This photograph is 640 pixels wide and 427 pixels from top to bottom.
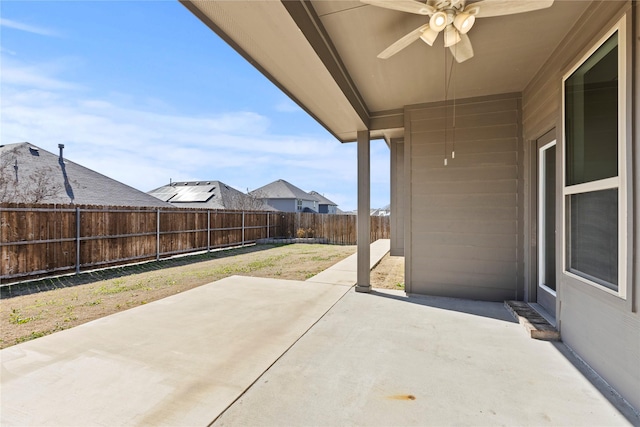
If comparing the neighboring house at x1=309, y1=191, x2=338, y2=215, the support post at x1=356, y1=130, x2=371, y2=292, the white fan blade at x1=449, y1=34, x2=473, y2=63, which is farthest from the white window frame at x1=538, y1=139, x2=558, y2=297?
the neighboring house at x1=309, y1=191, x2=338, y2=215

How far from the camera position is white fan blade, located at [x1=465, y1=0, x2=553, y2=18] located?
5.56 feet

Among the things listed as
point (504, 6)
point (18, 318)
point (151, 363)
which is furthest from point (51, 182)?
point (504, 6)

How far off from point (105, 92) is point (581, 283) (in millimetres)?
9876

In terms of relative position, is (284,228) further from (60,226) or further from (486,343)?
(486,343)

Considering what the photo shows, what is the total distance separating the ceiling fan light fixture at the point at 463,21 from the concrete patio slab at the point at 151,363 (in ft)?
9.65

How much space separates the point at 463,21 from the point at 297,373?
112 inches

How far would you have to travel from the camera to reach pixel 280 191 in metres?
26.2

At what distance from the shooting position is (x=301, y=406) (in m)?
1.62

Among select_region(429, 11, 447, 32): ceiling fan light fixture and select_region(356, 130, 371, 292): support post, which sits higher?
select_region(429, 11, 447, 32): ceiling fan light fixture

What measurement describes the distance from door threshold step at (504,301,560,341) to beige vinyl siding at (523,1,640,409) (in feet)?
0.32

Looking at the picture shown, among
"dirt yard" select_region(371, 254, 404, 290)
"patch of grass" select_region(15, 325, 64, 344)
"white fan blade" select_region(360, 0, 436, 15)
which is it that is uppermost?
"white fan blade" select_region(360, 0, 436, 15)

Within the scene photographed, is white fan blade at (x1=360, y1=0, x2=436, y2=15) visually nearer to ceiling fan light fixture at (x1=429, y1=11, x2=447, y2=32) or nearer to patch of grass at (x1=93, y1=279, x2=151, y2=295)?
ceiling fan light fixture at (x1=429, y1=11, x2=447, y2=32)

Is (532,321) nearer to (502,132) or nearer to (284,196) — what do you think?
(502,132)

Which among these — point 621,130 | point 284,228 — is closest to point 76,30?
point 621,130
